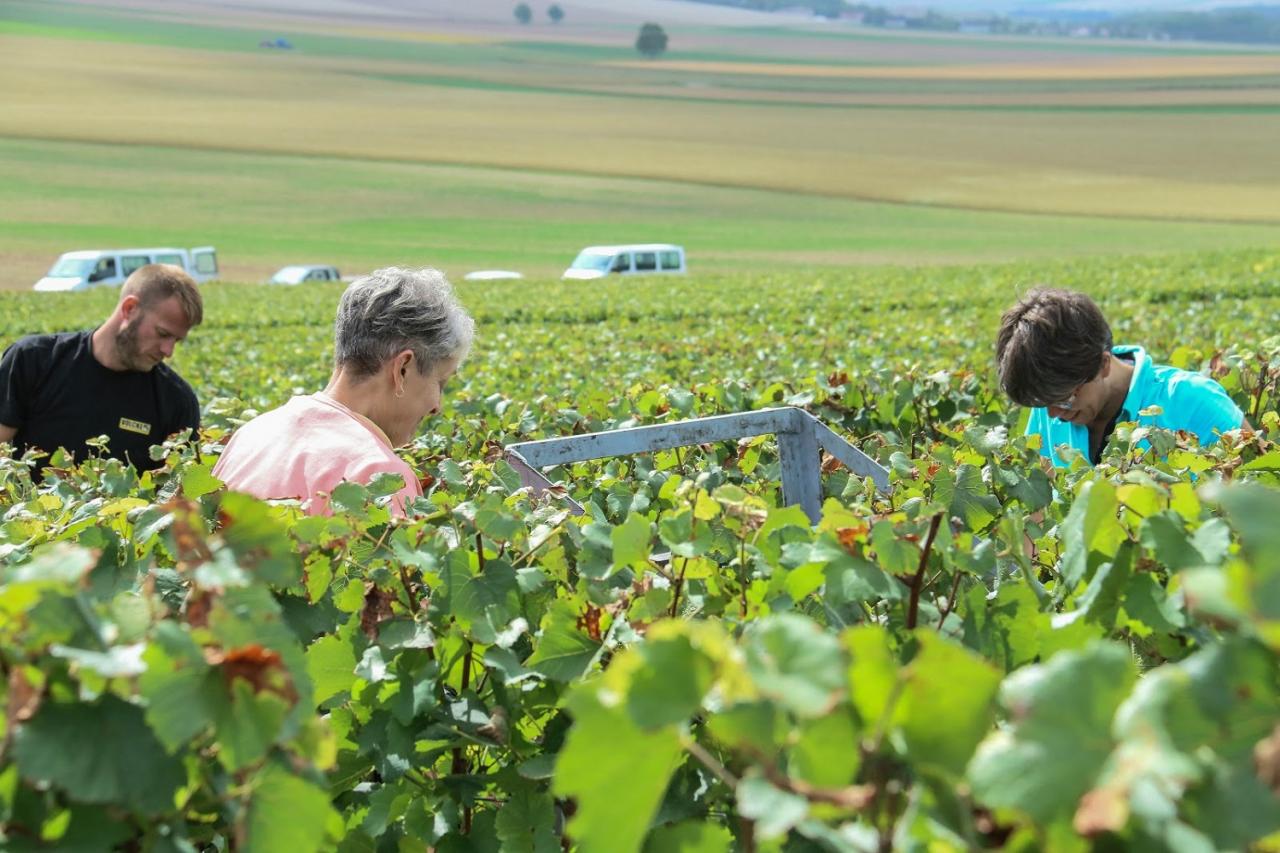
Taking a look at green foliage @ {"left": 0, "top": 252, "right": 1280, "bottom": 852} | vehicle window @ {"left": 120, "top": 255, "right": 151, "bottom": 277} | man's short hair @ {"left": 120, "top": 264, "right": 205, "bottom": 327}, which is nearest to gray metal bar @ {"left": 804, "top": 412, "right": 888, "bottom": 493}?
green foliage @ {"left": 0, "top": 252, "right": 1280, "bottom": 852}

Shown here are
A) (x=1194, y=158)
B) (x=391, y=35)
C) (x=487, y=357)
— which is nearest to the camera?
(x=487, y=357)

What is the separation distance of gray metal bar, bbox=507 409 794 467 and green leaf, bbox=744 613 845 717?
2.21 m

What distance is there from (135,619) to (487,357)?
996 centimetres

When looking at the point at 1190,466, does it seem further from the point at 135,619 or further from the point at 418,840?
the point at 135,619

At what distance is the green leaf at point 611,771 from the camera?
0.92 meters

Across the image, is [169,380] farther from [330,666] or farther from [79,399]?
[330,666]

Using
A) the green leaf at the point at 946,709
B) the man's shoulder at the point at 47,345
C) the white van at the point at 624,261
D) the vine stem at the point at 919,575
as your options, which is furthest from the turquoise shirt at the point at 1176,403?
the white van at the point at 624,261

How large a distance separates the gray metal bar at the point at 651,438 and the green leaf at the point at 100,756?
205 centimetres

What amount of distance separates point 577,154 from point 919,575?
65.7 metres

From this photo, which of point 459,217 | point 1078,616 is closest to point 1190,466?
point 1078,616

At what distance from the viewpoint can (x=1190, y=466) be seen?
263 cm

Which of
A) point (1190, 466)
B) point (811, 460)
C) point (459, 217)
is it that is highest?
point (1190, 466)

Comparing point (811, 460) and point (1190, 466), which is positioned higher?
point (1190, 466)

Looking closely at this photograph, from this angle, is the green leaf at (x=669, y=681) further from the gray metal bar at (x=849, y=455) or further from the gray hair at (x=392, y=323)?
the gray hair at (x=392, y=323)
